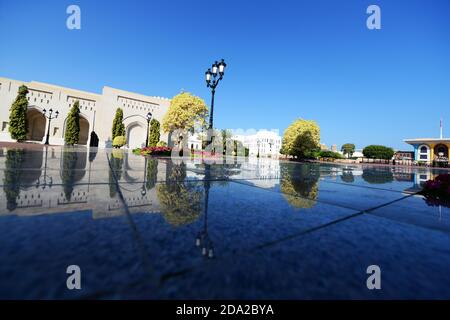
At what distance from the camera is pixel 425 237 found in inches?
48.3

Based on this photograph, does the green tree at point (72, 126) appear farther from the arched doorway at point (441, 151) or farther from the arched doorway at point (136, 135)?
the arched doorway at point (441, 151)

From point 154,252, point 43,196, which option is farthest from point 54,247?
point 43,196

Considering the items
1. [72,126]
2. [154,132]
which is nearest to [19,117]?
[72,126]

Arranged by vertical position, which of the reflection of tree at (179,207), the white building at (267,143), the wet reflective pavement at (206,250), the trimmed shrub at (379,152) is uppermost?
the white building at (267,143)

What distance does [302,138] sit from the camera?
2905 cm

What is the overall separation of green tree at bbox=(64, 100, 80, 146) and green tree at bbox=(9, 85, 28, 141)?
13.8 feet

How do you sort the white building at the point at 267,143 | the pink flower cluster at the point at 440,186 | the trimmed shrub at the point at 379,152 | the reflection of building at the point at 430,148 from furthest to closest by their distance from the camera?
1. the white building at the point at 267,143
2. the reflection of building at the point at 430,148
3. the trimmed shrub at the point at 379,152
4. the pink flower cluster at the point at 440,186

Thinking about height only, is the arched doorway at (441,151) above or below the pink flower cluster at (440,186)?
above

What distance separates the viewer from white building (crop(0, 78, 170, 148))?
2597 centimetres

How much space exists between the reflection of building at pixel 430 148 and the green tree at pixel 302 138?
22.4 m

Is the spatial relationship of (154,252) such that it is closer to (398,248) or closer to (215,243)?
(215,243)

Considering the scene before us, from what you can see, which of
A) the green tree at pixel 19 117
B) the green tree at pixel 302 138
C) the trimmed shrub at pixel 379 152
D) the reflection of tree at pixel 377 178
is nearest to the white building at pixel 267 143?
the trimmed shrub at pixel 379 152

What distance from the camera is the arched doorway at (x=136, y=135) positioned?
106ft

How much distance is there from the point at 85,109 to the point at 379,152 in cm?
4826
